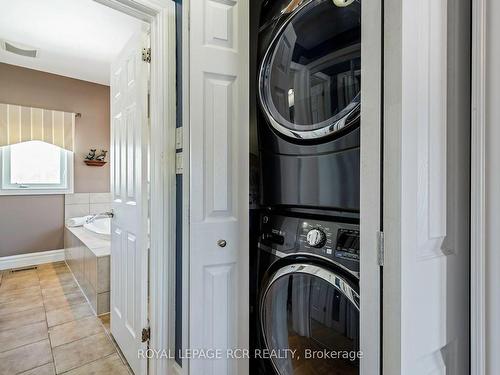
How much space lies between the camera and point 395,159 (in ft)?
1.71

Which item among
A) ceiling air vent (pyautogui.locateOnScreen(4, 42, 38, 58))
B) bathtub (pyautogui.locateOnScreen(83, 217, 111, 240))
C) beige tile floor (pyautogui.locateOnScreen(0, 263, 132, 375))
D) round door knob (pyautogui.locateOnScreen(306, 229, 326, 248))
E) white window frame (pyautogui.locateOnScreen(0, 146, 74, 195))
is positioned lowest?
beige tile floor (pyautogui.locateOnScreen(0, 263, 132, 375))

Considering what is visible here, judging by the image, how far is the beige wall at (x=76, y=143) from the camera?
3342 mm

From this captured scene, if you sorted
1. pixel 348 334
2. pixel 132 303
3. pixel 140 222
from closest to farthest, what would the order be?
1. pixel 348 334
2. pixel 140 222
3. pixel 132 303

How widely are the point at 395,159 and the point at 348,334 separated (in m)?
0.51

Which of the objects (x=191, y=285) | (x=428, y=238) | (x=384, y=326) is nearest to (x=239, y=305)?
(x=191, y=285)

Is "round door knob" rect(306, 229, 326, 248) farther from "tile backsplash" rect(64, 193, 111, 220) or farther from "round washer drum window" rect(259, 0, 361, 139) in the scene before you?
"tile backsplash" rect(64, 193, 111, 220)

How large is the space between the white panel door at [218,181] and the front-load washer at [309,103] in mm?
119

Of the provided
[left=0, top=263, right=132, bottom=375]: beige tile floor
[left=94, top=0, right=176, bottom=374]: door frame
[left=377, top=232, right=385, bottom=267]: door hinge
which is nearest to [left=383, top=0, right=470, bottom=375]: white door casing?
[left=377, top=232, right=385, bottom=267]: door hinge

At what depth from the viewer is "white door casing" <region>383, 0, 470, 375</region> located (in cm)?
52

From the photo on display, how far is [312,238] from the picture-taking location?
826 millimetres

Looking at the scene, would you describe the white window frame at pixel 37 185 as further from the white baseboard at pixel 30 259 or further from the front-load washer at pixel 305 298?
the front-load washer at pixel 305 298

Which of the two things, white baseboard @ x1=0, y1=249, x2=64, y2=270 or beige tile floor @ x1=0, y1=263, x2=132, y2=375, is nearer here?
A: beige tile floor @ x1=0, y1=263, x2=132, y2=375

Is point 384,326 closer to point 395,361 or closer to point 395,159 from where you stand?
point 395,361

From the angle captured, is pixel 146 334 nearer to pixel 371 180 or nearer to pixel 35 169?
pixel 371 180
